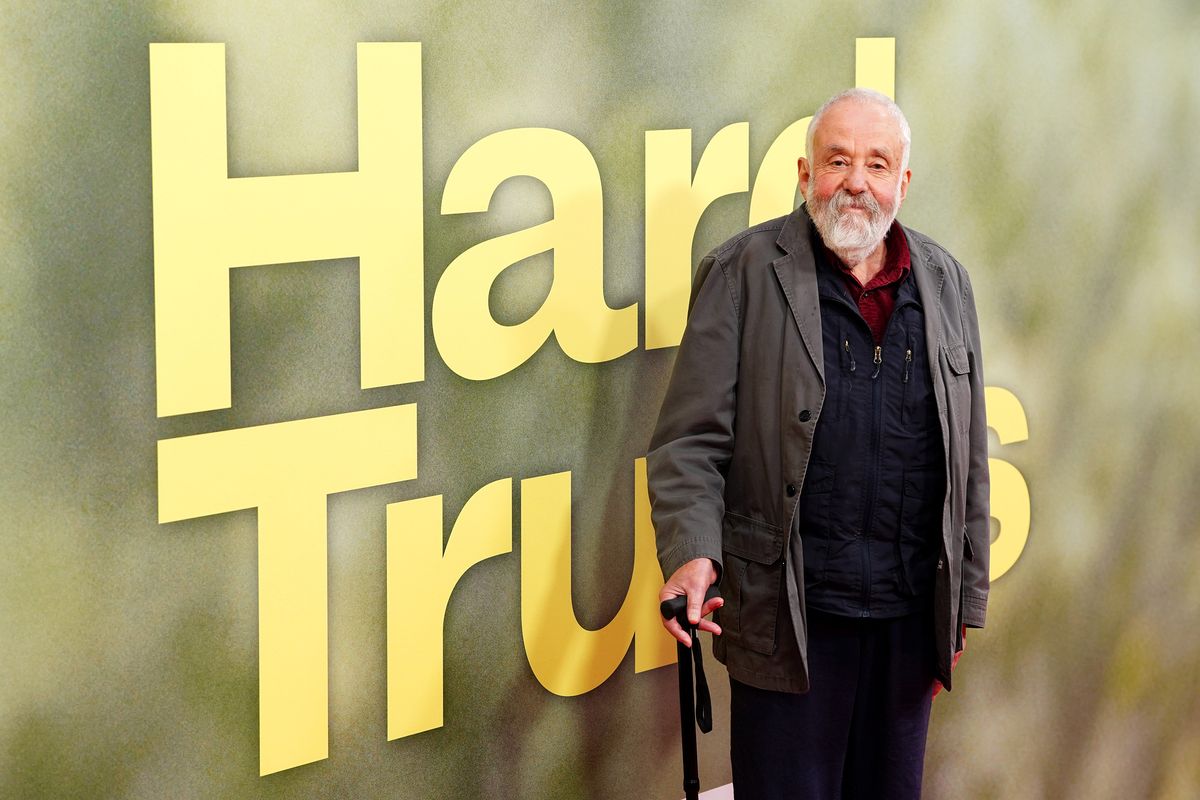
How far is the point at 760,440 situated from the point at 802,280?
0.84 feet

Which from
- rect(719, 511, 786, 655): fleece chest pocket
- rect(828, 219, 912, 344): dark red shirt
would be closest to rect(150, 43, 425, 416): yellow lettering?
rect(719, 511, 786, 655): fleece chest pocket

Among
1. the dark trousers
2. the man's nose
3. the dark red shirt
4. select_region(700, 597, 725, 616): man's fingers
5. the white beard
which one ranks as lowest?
the dark trousers

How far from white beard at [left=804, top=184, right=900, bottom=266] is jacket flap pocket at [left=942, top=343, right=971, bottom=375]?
21 centimetres

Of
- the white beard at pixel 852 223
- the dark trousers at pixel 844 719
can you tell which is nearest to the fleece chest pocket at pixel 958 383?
the white beard at pixel 852 223

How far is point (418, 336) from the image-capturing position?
2.42 m

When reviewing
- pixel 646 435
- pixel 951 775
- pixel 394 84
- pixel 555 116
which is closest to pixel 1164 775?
pixel 951 775

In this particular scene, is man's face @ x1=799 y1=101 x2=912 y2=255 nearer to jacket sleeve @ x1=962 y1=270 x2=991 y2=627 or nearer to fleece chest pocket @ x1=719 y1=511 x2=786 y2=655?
jacket sleeve @ x1=962 y1=270 x2=991 y2=627

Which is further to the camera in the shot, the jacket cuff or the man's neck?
the jacket cuff

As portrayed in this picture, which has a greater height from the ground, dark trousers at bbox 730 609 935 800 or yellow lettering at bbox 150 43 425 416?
yellow lettering at bbox 150 43 425 416

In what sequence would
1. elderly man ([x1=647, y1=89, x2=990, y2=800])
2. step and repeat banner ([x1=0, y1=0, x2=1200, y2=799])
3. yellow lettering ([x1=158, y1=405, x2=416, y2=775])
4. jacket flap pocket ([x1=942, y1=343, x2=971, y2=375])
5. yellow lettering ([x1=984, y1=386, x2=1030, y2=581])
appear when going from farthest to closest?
yellow lettering ([x1=984, y1=386, x2=1030, y2=581])
jacket flap pocket ([x1=942, y1=343, x2=971, y2=375])
elderly man ([x1=647, y1=89, x2=990, y2=800])
yellow lettering ([x1=158, y1=405, x2=416, y2=775])
step and repeat banner ([x1=0, y1=0, x2=1200, y2=799])

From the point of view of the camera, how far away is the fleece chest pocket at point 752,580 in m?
2.32

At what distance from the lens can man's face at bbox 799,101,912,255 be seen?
233 cm

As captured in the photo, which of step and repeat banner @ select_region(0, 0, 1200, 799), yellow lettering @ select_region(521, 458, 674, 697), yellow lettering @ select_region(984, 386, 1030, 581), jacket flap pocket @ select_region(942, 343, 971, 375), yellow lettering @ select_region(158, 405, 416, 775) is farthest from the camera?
yellow lettering @ select_region(984, 386, 1030, 581)

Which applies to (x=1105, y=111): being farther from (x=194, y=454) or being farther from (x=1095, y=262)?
(x=194, y=454)
